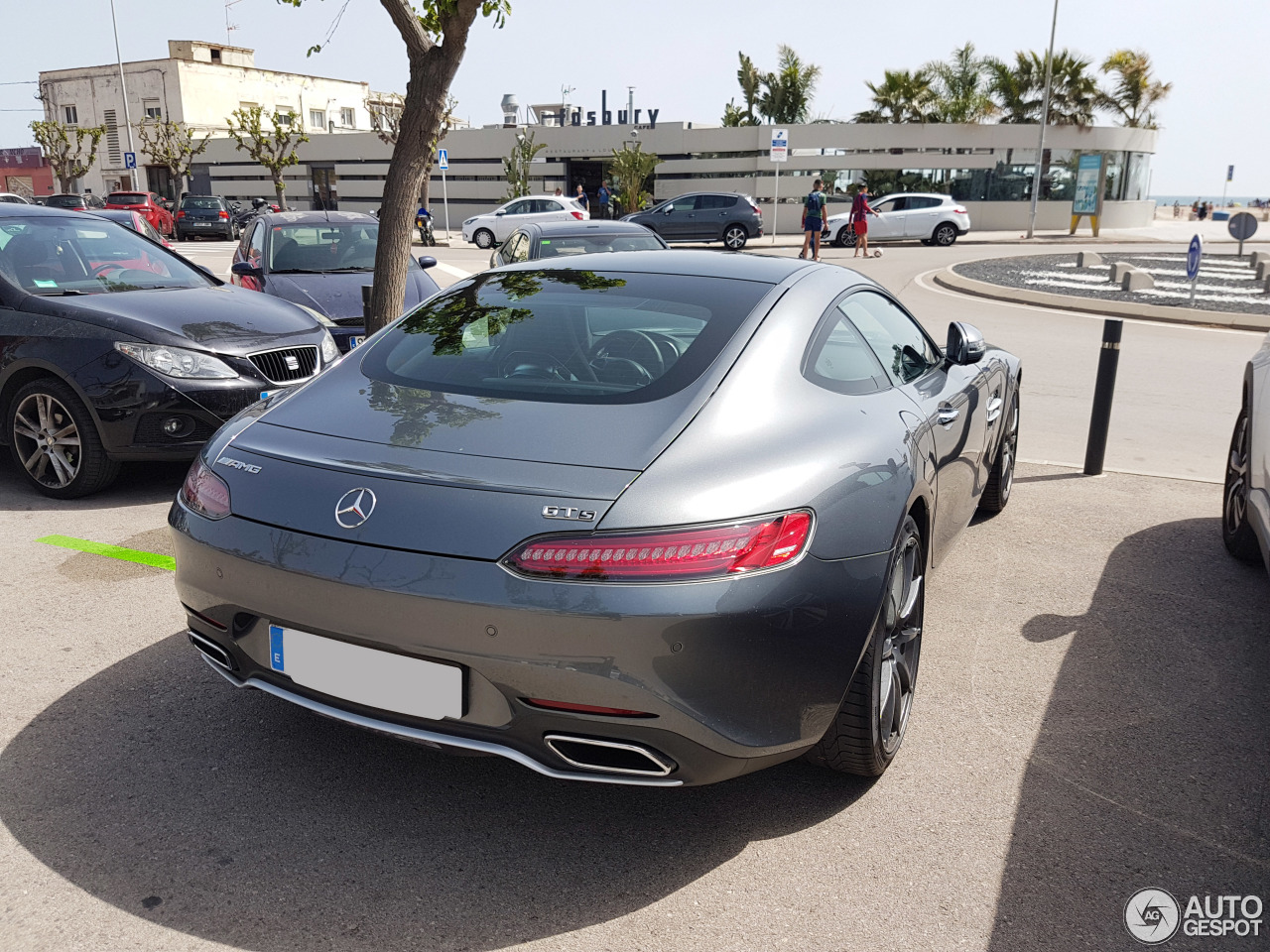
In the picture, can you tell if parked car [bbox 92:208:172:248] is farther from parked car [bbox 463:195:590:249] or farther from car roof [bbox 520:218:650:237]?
parked car [bbox 463:195:590:249]

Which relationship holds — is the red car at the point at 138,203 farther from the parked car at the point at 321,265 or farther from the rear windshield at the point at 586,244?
the rear windshield at the point at 586,244

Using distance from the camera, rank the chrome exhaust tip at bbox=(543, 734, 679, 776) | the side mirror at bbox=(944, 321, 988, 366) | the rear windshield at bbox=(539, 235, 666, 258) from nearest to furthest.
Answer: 1. the chrome exhaust tip at bbox=(543, 734, 679, 776)
2. the side mirror at bbox=(944, 321, 988, 366)
3. the rear windshield at bbox=(539, 235, 666, 258)

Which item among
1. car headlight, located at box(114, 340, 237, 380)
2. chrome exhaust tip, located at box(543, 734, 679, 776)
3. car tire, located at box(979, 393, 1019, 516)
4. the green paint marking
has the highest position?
car headlight, located at box(114, 340, 237, 380)

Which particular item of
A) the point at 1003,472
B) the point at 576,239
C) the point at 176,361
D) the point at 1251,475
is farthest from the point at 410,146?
the point at 1251,475

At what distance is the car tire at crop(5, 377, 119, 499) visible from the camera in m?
5.70

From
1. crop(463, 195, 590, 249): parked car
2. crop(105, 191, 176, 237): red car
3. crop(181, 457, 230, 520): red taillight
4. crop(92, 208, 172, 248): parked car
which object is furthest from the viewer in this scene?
crop(463, 195, 590, 249): parked car

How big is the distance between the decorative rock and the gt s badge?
61.7ft

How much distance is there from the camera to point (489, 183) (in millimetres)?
48156

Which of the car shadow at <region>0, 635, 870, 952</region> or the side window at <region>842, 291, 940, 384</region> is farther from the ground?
the side window at <region>842, 291, 940, 384</region>

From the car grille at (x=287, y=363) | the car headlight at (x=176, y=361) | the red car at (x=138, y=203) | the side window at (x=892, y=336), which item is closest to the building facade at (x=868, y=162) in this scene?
the red car at (x=138, y=203)

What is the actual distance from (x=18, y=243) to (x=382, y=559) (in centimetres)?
533

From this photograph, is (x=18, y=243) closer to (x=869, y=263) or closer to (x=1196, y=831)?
(x=1196, y=831)

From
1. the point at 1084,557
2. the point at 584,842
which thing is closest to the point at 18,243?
the point at 584,842

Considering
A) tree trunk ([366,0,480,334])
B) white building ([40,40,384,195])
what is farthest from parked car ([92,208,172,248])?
white building ([40,40,384,195])
